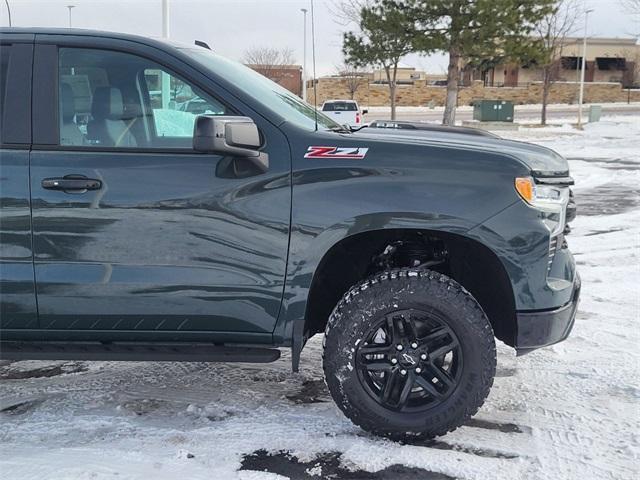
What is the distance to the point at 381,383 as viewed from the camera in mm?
3305

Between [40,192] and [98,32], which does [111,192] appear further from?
[98,32]

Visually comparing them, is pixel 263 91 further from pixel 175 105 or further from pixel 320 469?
pixel 320 469

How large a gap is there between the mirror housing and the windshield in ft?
1.02

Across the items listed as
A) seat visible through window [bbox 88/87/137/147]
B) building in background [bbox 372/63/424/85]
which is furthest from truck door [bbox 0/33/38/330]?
building in background [bbox 372/63/424/85]

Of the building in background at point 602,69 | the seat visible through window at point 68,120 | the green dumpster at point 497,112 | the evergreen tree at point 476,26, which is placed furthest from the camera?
the building in background at point 602,69

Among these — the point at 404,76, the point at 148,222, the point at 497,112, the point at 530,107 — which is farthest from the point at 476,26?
the point at 404,76

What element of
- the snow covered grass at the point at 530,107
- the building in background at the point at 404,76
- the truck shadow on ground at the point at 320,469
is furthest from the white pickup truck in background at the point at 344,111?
the building in background at the point at 404,76

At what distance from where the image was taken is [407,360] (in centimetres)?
321

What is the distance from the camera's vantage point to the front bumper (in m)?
3.17

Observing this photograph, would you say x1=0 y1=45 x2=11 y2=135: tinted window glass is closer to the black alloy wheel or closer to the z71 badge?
the z71 badge

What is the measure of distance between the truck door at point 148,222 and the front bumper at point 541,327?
123 cm

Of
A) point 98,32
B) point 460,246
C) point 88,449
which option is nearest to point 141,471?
point 88,449

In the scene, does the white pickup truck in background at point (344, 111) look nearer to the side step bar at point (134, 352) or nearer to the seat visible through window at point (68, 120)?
the seat visible through window at point (68, 120)

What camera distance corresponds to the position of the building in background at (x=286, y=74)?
44406 mm
